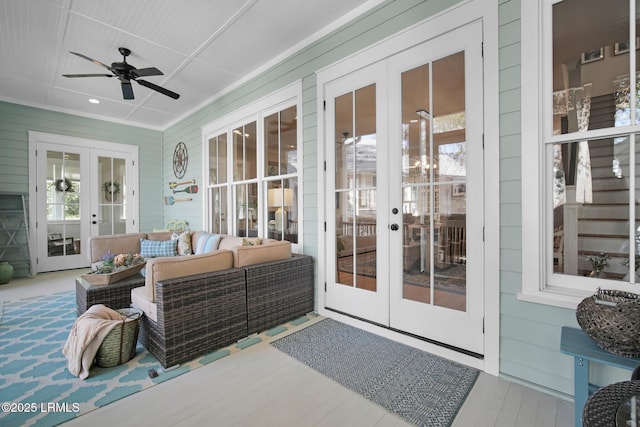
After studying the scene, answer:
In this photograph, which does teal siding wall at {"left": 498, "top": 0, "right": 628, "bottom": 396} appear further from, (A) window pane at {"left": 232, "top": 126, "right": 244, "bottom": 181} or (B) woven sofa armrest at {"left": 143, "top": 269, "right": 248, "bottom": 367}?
(A) window pane at {"left": 232, "top": 126, "right": 244, "bottom": 181}

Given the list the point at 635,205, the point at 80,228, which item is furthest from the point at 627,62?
the point at 80,228

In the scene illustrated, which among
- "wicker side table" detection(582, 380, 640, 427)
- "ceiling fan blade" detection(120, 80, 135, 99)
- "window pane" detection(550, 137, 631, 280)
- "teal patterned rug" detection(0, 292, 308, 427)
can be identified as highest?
"ceiling fan blade" detection(120, 80, 135, 99)

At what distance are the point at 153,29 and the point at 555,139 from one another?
3.82m

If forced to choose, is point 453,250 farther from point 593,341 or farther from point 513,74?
point 513,74

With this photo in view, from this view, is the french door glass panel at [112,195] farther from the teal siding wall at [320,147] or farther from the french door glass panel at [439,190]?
the french door glass panel at [439,190]

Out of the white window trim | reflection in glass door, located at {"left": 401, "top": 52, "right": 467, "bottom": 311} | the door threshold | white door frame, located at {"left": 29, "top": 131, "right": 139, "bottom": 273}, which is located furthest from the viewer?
white door frame, located at {"left": 29, "top": 131, "right": 139, "bottom": 273}

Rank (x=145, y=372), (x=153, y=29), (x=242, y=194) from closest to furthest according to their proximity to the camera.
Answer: (x=145, y=372), (x=153, y=29), (x=242, y=194)

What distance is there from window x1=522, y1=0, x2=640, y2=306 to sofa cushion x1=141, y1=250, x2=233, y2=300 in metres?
2.37

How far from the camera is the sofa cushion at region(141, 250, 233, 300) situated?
7.37ft

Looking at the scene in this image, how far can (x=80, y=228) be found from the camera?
5.76 m

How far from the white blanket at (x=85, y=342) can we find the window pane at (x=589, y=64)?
343 centimetres

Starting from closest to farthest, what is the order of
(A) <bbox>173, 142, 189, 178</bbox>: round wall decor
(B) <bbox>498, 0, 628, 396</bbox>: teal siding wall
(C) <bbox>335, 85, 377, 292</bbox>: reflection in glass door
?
(B) <bbox>498, 0, 628, 396</bbox>: teal siding wall, (C) <bbox>335, 85, 377, 292</bbox>: reflection in glass door, (A) <bbox>173, 142, 189, 178</bbox>: round wall decor

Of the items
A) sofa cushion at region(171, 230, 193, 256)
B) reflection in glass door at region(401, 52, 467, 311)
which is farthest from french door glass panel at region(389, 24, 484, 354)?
sofa cushion at region(171, 230, 193, 256)

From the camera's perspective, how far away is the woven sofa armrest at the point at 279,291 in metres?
2.73
